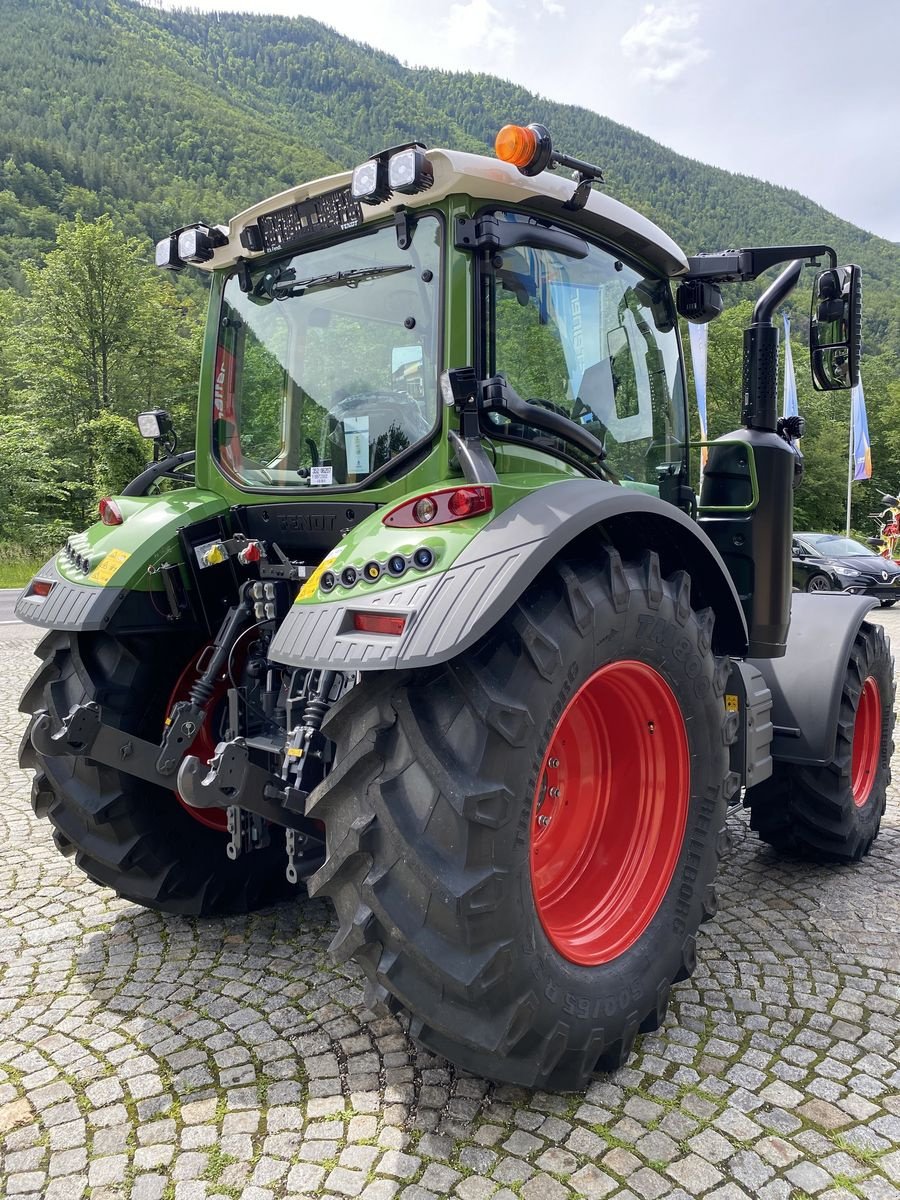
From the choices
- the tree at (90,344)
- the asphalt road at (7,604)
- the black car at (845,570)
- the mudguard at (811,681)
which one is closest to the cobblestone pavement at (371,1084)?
the mudguard at (811,681)

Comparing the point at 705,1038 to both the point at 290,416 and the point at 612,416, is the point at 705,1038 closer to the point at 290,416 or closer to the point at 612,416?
the point at 612,416

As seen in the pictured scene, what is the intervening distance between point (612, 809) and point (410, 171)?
1925 mm

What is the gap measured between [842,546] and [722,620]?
54.2ft

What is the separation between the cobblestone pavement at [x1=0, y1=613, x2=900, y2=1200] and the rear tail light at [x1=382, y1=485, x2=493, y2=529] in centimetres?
143

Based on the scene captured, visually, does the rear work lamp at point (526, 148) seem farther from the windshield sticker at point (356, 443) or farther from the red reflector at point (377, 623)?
the red reflector at point (377, 623)

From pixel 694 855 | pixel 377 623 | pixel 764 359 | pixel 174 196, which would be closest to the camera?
pixel 377 623

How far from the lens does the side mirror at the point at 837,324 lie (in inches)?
115

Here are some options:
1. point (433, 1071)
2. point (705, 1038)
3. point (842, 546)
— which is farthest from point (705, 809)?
point (842, 546)

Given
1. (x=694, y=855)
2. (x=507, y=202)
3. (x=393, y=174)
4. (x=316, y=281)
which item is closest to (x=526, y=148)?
(x=507, y=202)

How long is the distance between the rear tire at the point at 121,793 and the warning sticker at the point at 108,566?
0.21 meters

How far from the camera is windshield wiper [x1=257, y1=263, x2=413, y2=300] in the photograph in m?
2.64

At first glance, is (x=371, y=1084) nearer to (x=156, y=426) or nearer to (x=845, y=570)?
(x=156, y=426)

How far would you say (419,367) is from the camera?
2.52 metres

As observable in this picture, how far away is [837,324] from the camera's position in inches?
116
